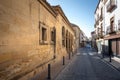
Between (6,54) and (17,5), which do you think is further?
(17,5)

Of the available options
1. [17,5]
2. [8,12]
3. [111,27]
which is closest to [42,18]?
[17,5]

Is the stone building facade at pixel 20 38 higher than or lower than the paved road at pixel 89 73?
higher

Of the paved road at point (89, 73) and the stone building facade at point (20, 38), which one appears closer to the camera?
the stone building facade at point (20, 38)

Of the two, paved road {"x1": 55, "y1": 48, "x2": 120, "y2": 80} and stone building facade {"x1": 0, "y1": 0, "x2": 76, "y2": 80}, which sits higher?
stone building facade {"x1": 0, "y1": 0, "x2": 76, "y2": 80}

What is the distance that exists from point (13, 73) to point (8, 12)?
214 centimetres

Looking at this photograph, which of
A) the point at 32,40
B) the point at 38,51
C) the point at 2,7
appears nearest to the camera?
the point at 2,7

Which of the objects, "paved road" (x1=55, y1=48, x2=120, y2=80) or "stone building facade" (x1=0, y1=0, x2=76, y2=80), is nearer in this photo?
"stone building facade" (x1=0, y1=0, x2=76, y2=80)

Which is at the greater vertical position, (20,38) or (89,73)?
(20,38)

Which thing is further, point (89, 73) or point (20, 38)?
point (89, 73)

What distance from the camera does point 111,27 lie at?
64.5 ft

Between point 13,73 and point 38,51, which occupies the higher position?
point 38,51

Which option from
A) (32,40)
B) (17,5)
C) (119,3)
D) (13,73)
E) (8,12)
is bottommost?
(13,73)

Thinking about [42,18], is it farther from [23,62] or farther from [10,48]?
[10,48]

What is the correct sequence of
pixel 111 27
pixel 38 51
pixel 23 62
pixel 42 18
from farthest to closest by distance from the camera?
pixel 111 27 < pixel 42 18 < pixel 38 51 < pixel 23 62
